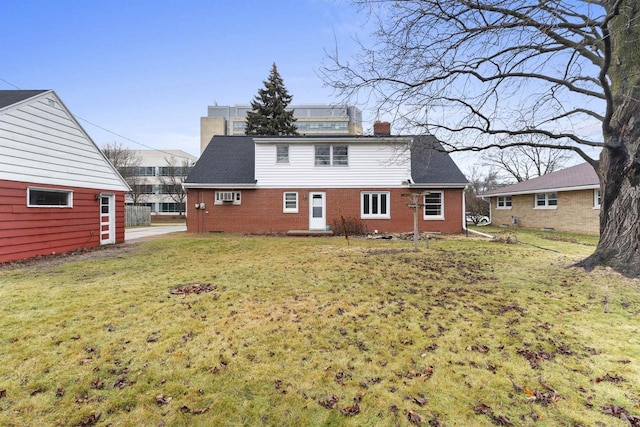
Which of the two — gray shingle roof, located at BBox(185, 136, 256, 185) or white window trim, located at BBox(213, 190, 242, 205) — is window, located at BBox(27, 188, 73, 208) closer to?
gray shingle roof, located at BBox(185, 136, 256, 185)

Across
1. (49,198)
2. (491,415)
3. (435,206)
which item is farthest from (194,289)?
(435,206)

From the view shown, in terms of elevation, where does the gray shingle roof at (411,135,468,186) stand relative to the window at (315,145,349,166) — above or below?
below

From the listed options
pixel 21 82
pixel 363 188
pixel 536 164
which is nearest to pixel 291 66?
pixel 363 188

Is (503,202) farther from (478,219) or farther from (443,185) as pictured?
(443,185)

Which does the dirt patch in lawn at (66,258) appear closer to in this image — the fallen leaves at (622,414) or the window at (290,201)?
the window at (290,201)

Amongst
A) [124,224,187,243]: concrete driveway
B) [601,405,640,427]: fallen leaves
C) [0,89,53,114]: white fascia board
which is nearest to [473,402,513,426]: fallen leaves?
[601,405,640,427]: fallen leaves

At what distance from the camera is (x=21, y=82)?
1691cm

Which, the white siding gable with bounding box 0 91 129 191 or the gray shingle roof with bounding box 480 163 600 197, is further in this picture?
the gray shingle roof with bounding box 480 163 600 197

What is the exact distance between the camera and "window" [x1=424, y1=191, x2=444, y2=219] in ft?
53.9

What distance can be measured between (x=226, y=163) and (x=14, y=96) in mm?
9626

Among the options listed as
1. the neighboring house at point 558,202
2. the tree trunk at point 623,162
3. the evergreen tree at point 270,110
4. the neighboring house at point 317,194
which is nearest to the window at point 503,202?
the neighboring house at point 558,202

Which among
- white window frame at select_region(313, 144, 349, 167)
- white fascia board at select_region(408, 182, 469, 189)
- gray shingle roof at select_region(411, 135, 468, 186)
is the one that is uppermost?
white window frame at select_region(313, 144, 349, 167)

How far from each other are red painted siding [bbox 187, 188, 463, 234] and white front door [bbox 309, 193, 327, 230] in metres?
0.22

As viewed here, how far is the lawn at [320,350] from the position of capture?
243 cm
